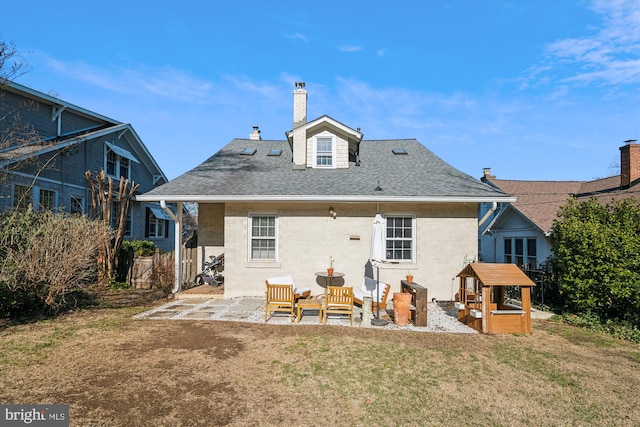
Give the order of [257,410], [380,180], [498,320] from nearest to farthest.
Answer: [257,410] → [498,320] → [380,180]

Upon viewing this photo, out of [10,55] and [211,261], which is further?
[211,261]

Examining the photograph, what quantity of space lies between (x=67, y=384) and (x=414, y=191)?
9314mm

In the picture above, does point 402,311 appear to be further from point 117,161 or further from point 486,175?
point 486,175

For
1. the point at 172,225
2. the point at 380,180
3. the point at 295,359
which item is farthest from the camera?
the point at 172,225

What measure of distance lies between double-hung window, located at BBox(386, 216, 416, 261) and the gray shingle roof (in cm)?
99

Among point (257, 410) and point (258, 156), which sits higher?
point (258, 156)

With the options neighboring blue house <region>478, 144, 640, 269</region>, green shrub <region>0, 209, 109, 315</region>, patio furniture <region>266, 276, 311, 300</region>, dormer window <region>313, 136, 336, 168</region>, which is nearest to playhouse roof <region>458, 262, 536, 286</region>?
patio furniture <region>266, 276, 311, 300</region>

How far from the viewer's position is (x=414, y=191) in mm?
10695

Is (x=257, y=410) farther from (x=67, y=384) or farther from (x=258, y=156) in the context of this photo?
(x=258, y=156)

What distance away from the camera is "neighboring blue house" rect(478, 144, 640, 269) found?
15078mm

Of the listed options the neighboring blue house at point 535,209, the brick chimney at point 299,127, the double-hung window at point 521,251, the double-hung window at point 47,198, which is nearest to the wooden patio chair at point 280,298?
the brick chimney at point 299,127

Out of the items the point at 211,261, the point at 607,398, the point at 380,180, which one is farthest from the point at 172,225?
the point at 607,398

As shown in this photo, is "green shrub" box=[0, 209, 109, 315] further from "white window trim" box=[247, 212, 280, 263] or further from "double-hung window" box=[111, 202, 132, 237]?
"double-hung window" box=[111, 202, 132, 237]

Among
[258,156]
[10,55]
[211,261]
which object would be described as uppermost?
[10,55]
